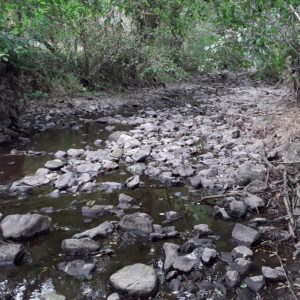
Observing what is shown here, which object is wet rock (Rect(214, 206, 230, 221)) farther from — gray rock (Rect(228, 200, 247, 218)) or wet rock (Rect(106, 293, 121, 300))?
wet rock (Rect(106, 293, 121, 300))

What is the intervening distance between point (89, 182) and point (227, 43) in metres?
2.66

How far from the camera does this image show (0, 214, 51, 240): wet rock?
4.06 meters

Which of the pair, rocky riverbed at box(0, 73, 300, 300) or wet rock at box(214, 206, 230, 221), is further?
wet rock at box(214, 206, 230, 221)

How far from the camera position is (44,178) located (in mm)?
5762

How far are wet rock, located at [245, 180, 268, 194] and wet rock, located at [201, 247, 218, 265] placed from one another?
1.58m

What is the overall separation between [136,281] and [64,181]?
2.56 meters

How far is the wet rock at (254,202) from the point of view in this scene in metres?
4.70

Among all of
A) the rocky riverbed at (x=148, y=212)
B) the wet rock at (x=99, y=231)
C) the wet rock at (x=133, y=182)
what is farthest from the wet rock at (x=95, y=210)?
the wet rock at (x=133, y=182)

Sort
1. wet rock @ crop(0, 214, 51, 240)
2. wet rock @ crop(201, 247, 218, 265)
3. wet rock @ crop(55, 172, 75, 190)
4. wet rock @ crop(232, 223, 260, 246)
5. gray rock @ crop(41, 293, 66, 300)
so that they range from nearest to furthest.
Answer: gray rock @ crop(41, 293, 66, 300) → wet rock @ crop(201, 247, 218, 265) → wet rock @ crop(232, 223, 260, 246) → wet rock @ crop(0, 214, 51, 240) → wet rock @ crop(55, 172, 75, 190)

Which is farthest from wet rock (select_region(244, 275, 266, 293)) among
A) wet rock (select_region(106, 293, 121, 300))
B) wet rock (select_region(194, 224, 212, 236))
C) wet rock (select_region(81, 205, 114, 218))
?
wet rock (select_region(81, 205, 114, 218))

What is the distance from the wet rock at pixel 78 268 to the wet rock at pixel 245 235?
4.49ft

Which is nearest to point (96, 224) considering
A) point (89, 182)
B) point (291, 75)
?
point (89, 182)

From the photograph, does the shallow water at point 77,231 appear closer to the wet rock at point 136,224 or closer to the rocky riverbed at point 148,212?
the rocky riverbed at point 148,212

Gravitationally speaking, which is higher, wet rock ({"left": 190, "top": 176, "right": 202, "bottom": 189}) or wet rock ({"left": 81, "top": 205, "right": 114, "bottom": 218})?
wet rock ({"left": 190, "top": 176, "right": 202, "bottom": 189})
